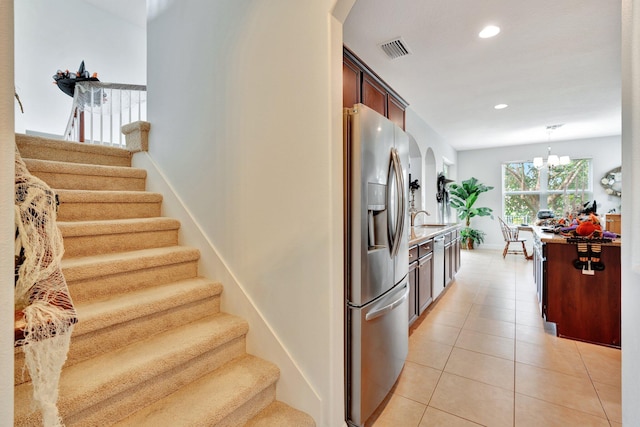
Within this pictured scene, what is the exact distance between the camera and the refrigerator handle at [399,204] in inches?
76.4

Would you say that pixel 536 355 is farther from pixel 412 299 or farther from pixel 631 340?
pixel 631 340

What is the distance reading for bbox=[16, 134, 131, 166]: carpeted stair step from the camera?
2178 millimetres

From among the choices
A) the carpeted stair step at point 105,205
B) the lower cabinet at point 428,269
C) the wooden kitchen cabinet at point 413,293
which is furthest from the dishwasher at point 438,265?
the carpeted stair step at point 105,205

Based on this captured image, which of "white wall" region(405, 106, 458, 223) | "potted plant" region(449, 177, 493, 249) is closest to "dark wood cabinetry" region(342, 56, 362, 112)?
"white wall" region(405, 106, 458, 223)

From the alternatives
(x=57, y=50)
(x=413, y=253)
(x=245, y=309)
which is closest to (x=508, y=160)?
(x=413, y=253)

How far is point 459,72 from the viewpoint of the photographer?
3355 mm

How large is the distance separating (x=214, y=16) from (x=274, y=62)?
28.0 inches

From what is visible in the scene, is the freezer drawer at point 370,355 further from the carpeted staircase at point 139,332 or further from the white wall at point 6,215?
the white wall at point 6,215

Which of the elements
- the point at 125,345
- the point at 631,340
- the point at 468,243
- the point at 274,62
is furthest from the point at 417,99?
the point at 468,243

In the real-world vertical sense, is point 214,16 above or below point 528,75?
below

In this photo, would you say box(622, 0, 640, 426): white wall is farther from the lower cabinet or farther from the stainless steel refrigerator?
the lower cabinet

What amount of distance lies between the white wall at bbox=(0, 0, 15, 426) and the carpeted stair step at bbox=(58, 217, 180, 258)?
4.24 ft

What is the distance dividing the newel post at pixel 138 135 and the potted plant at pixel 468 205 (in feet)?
23.1

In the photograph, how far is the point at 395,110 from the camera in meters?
2.97
